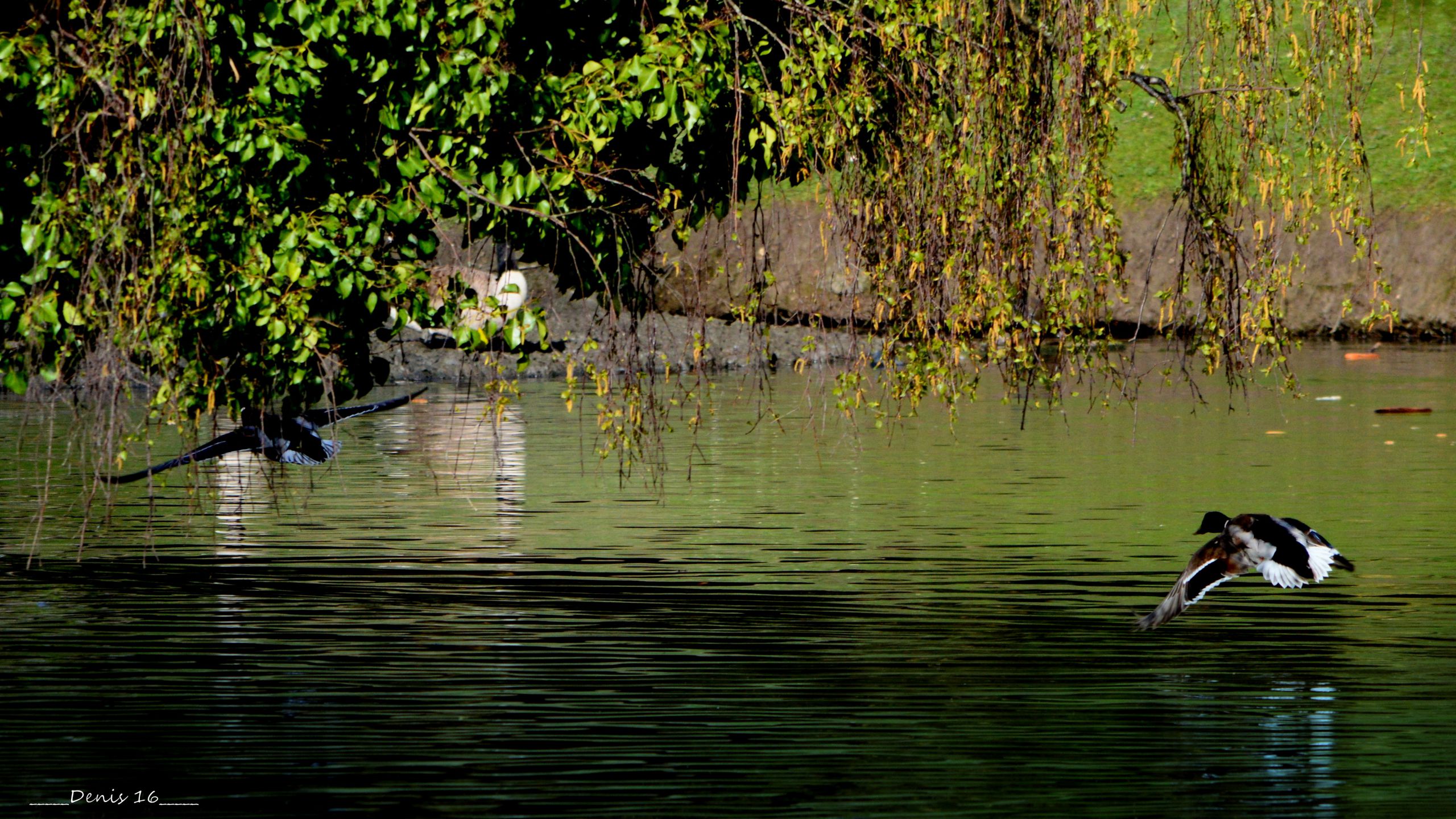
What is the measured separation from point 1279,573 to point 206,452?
4.17m

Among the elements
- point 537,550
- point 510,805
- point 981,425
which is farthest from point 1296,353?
point 510,805

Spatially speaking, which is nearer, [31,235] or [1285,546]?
[31,235]

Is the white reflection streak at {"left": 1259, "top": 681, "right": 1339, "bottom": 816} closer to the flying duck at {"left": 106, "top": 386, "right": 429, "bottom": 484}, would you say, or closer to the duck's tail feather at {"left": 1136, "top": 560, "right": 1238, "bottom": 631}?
the duck's tail feather at {"left": 1136, "top": 560, "right": 1238, "bottom": 631}

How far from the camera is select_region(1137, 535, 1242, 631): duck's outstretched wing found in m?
8.23

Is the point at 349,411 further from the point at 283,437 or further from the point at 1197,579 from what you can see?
the point at 1197,579

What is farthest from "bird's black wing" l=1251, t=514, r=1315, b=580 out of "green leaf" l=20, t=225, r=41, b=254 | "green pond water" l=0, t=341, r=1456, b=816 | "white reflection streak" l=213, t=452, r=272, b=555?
"white reflection streak" l=213, t=452, r=272, b=555

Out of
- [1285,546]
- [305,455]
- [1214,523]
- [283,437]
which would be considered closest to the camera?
[1285,546]

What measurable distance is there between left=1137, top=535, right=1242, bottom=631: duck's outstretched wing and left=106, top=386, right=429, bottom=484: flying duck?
2.96m

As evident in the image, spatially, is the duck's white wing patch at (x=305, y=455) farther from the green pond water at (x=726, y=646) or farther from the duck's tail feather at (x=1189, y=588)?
the duck's tail feather at (x=1189, y=588)

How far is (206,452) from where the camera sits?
861cm

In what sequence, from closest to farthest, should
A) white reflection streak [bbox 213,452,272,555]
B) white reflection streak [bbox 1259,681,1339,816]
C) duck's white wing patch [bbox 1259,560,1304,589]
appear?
1. white reflection streak [bbox 1259,681,1339,816]
2. duck's white wing patch [bbox 1259,560,1304,589]
3. white reflection streak [bbox 213,452,272,555]

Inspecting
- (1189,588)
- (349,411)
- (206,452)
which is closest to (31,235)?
(206,452)

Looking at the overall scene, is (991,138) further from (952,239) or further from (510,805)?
(510,805)

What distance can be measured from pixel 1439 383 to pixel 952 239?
54.2ft
